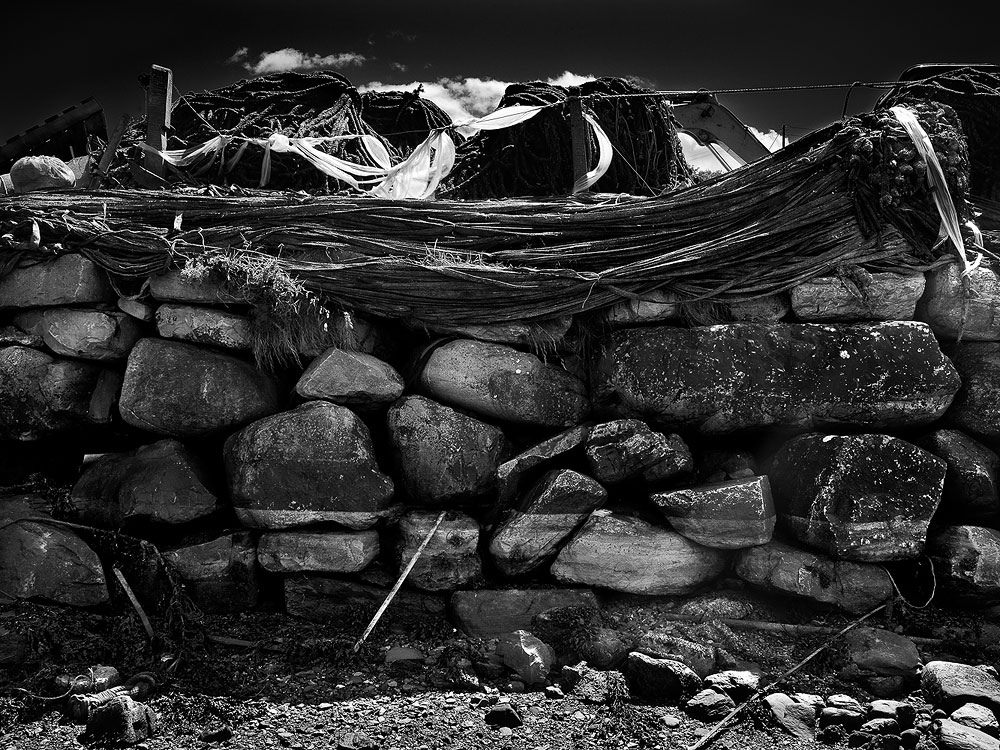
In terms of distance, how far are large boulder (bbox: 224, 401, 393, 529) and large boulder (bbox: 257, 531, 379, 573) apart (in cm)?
11

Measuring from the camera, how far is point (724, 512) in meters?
5.54

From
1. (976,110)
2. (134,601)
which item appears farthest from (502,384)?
(976,110)

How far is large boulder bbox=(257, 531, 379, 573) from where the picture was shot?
561cm

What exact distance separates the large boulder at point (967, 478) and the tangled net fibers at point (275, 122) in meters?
5.44

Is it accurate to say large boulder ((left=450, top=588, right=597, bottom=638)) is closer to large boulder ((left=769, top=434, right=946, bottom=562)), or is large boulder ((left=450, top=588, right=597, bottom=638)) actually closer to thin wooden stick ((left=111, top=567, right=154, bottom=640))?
large boulder ((left=769, top=434, right=946, bottom=562))

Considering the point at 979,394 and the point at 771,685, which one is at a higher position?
the point at 979,394

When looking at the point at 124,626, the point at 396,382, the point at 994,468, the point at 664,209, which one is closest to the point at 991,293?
the point at 994,468

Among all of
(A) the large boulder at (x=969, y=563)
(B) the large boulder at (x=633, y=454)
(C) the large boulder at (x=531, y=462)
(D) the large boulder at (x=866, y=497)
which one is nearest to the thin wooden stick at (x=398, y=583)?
(C) the large boulder at (x=531, y=462)

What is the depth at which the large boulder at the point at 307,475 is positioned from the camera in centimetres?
562

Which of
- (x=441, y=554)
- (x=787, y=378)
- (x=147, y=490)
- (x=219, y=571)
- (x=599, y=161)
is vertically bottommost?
(x=219, y=571)

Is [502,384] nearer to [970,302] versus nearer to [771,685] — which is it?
[771,685]

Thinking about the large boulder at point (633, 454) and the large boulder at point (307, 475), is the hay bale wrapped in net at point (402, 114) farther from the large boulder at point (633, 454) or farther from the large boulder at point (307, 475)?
the large boulder at point (633, 454)

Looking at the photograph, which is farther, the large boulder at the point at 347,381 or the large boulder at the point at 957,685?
the large boulder at the point at 347,381

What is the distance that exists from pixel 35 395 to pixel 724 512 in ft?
16.2
